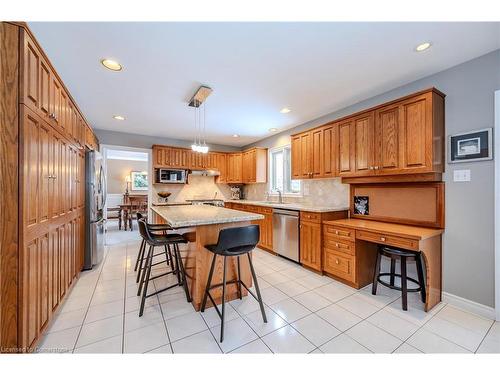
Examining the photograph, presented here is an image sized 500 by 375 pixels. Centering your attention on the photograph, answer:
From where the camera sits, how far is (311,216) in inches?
119

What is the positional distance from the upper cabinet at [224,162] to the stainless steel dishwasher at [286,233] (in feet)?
5.23

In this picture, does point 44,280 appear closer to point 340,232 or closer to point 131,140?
point 340,232

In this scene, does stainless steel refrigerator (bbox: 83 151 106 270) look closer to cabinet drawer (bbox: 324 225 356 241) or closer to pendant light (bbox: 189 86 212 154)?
pendant light (bbox: 189 86 212 154)

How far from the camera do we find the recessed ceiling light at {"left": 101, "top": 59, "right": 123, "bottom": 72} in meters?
2.06

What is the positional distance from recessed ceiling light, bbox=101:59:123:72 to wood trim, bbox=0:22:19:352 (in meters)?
0.79

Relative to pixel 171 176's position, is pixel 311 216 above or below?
below

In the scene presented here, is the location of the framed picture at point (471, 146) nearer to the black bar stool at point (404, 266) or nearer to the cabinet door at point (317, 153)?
the black bar stool at point (404, 266)

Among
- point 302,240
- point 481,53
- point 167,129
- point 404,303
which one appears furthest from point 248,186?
point 481,53

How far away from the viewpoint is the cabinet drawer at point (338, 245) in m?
2.52

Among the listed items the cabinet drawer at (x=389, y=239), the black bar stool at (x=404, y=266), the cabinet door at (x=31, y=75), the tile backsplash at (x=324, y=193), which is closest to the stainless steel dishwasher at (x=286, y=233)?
the tile backsplash at (x=324, y=193)

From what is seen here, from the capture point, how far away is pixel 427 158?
2125mm

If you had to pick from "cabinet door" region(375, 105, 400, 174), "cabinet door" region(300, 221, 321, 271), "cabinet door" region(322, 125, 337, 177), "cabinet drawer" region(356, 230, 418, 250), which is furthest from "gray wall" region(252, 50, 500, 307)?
"cabinet door" region(300, 221, 321, 271)

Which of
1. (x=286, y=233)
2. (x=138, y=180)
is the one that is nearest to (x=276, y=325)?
(x=286, y=233)

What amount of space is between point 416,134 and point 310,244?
6.07ft
